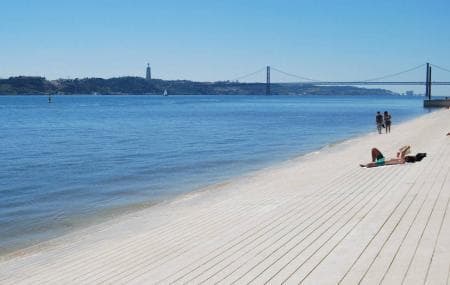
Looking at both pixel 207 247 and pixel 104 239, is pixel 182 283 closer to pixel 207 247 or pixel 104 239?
pixel 207 247

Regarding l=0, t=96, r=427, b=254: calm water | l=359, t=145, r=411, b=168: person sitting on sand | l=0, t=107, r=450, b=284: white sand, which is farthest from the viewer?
l=359, t=145, r=411, b=168: person sitting on sand

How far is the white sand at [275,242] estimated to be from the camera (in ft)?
23.6

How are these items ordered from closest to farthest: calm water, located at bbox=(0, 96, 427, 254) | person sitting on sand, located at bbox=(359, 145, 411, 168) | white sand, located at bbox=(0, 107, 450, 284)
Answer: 1. white sand, located at bbox=(0, 107, 450, 284)
2. calm water, located at bbox=(0, 96, 427, 254)
3. person sitting on sand, located at bbox=(359, 145, 411, 168)

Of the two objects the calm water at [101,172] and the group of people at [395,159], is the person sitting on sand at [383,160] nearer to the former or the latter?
the group of people at [395,159]

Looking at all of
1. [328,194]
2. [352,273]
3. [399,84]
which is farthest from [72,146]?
[399,84]

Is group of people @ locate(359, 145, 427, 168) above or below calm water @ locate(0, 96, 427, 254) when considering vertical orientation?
above

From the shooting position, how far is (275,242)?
8.78 metres

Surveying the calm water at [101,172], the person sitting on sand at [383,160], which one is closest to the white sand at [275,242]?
the calm water at [101,172]

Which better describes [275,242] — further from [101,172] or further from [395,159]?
[101,172]

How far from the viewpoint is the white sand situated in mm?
7196

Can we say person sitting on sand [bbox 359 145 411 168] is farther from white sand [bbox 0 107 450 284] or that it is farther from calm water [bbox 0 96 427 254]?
calm water [bbox 0 96 427 254]

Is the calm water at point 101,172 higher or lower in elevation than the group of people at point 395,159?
lower

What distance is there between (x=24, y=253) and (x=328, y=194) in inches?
252

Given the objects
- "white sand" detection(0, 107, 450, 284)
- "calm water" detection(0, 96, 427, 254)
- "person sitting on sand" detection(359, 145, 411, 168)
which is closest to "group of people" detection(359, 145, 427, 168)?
"person sitting on sand" detection(359, 145, 411, 168)
